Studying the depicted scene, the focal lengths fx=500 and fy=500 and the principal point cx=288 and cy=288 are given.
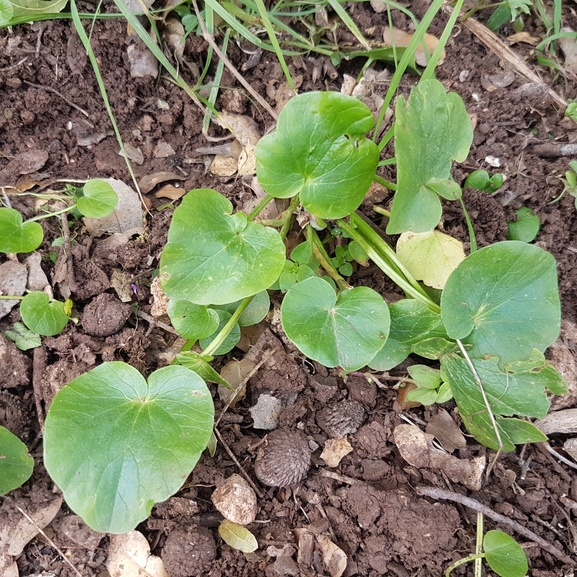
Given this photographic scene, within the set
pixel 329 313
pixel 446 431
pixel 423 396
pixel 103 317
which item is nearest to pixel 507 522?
pixel 446 431

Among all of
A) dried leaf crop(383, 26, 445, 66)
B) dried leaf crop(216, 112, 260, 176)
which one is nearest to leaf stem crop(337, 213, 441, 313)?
dried leaf crop(216, 112, 260, 176)

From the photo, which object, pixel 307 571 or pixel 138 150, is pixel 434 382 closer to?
pixel 307 571

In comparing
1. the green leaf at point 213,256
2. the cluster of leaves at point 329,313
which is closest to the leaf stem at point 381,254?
the cluster of leaves at point 329,313

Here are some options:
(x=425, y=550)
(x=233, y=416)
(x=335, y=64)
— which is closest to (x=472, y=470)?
(x=425, y=550)

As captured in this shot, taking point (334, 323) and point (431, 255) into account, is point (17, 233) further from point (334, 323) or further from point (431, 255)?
point (431, 255)

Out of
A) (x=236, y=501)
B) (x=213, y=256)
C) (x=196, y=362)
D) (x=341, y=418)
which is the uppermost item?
(x=213, y=256)
